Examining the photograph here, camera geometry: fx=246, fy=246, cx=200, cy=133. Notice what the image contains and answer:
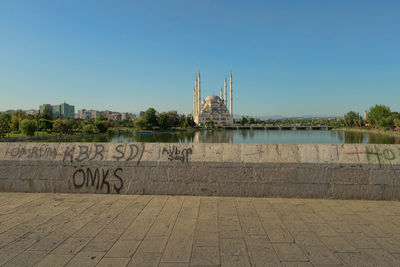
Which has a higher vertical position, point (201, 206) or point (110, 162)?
point (110, 162)

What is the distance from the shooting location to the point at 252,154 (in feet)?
15.6

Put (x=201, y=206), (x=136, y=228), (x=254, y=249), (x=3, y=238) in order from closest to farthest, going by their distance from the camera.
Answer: (x=254, y=249) → (x=3, y=238) → (x=136, y=228) → (x=201, y=206)

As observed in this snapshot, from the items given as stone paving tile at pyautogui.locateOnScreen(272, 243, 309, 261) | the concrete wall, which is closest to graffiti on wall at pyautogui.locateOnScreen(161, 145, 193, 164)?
the concrete wall

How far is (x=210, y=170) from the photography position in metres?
4.70

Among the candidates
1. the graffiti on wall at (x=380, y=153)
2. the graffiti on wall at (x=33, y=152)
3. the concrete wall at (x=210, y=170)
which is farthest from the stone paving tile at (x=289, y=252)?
the graffiti on wall at (x=33, y=152)

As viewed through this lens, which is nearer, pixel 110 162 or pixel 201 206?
pixel 201 206

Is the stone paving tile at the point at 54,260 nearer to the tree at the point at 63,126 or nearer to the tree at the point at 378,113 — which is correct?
the tree at the point at 63,126

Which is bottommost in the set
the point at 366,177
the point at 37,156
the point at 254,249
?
the point at 254,249

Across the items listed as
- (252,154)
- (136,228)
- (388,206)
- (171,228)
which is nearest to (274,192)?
(252,154)

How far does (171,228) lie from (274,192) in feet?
7.32

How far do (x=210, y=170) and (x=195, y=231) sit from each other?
162cm

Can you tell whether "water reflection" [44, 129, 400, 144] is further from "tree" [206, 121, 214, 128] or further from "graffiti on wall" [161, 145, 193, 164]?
"graffiti on wall" [161, 145, 193, 164]

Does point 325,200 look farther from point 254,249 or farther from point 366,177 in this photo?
point 254,249

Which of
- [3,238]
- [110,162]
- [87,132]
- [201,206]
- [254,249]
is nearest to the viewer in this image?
[254,249]
